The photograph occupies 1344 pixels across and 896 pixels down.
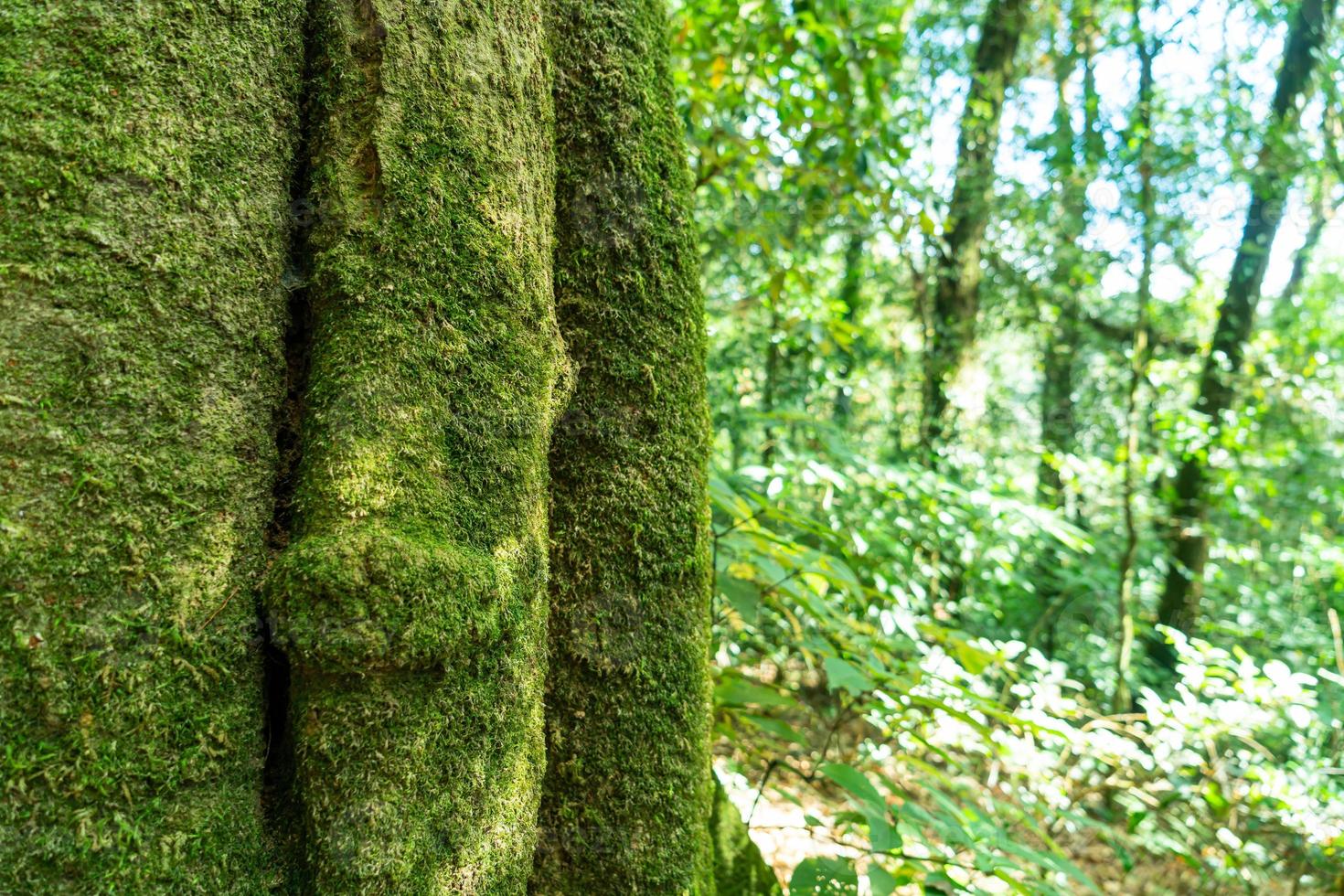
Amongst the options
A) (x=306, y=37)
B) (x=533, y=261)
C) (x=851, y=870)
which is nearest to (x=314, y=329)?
(x=533, y=261)

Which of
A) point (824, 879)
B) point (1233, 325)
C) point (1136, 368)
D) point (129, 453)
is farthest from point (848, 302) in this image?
point (129, 453)

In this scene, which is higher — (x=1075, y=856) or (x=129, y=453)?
(x=129, y=453)

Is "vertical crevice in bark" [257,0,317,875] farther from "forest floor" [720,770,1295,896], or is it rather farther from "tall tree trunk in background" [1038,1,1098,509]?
"tall tree trunk in background" [1038,1,1098,509]

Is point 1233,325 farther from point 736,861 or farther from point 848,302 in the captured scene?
point 736,861

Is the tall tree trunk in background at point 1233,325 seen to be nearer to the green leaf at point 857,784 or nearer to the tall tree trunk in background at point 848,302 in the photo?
the tall tree trunk in background at point 848,302

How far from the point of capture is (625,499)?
143 centimetres

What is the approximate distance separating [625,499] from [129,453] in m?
0.78

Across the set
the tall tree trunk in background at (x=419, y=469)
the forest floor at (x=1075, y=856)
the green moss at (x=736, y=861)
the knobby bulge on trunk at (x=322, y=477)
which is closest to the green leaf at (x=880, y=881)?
the green moss at (x=736, y=861)

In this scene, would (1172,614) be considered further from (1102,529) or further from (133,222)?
(133,222)

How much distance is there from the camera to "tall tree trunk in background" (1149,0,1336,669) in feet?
23.1

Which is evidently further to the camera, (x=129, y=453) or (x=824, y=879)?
(x=824, y=879)

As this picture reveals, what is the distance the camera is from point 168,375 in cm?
94

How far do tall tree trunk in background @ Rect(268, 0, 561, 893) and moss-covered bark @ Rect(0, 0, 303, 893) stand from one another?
0.09 m

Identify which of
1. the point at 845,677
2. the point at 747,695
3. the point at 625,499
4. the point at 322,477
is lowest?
the point at 747,695
